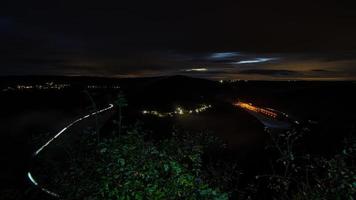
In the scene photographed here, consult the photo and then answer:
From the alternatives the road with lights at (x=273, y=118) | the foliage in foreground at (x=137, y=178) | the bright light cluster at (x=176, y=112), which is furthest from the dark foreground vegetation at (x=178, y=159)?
the road with lights at (x=273, y=118)

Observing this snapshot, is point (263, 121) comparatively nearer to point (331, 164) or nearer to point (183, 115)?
point (183, 115)

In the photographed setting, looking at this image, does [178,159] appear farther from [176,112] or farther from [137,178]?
[176,112]

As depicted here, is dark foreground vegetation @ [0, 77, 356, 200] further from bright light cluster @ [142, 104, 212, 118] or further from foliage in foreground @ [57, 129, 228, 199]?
bright light cluster @ [142, 104, 212, 118]

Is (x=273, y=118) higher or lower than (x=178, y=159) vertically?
lower

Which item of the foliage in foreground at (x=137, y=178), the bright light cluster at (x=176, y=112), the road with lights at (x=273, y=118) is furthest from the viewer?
the road with lights at (x=273, y=118)

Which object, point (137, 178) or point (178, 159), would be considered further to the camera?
point (178, 159)

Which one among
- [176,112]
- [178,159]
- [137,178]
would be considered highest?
[137,178]

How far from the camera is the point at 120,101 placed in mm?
7641

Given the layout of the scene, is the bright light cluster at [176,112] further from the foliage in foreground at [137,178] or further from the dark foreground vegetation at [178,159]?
the foliage in foreground at [137,178]

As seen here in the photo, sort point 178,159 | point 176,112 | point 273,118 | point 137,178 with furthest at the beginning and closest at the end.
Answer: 1. point 273,118
2. point 176,112
3. point 178,159
4. point 137,178

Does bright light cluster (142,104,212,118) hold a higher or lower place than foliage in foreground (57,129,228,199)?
lower

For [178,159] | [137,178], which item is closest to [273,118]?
[178,159]

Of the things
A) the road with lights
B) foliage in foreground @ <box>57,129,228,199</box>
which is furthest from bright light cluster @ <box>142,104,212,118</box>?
foliage in foreground @ <box>57,129,228,199</box>

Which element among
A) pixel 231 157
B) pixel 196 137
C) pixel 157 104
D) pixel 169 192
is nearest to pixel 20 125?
pixel 157 104
